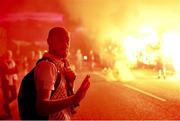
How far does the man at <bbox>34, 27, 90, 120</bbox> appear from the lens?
2459 mm

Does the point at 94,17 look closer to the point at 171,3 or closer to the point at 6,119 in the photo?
the point at 171,3

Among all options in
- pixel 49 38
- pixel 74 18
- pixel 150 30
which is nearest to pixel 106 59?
pixel 150 30

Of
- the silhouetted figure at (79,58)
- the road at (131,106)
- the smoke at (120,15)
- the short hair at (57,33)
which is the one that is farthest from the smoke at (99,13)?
the short hair at (57,33)

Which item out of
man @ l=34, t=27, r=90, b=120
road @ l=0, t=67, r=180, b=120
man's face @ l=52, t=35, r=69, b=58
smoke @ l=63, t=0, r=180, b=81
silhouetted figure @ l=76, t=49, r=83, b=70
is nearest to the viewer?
man @ l=34, t=27, r=90, b=120

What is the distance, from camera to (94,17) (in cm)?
1931

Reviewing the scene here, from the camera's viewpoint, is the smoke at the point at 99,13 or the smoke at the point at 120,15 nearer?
the smoke at the point at 99,13

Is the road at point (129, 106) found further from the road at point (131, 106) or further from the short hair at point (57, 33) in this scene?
the short hair at point (57, 33)

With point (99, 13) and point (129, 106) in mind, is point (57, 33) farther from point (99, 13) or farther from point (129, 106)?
point (99, 13)

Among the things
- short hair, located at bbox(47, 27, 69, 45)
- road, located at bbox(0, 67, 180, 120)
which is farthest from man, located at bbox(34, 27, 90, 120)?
road, located at bbox(0, 67, 180, 120)

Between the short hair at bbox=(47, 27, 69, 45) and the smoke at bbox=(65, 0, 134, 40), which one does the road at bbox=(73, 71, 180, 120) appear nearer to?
the short hair at bbox=(47, 27, 69, 45)

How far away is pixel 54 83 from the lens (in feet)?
8.42

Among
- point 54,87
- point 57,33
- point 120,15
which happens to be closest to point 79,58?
point 120,15

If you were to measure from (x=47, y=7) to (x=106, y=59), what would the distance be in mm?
10190

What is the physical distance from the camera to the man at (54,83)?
2459mm
